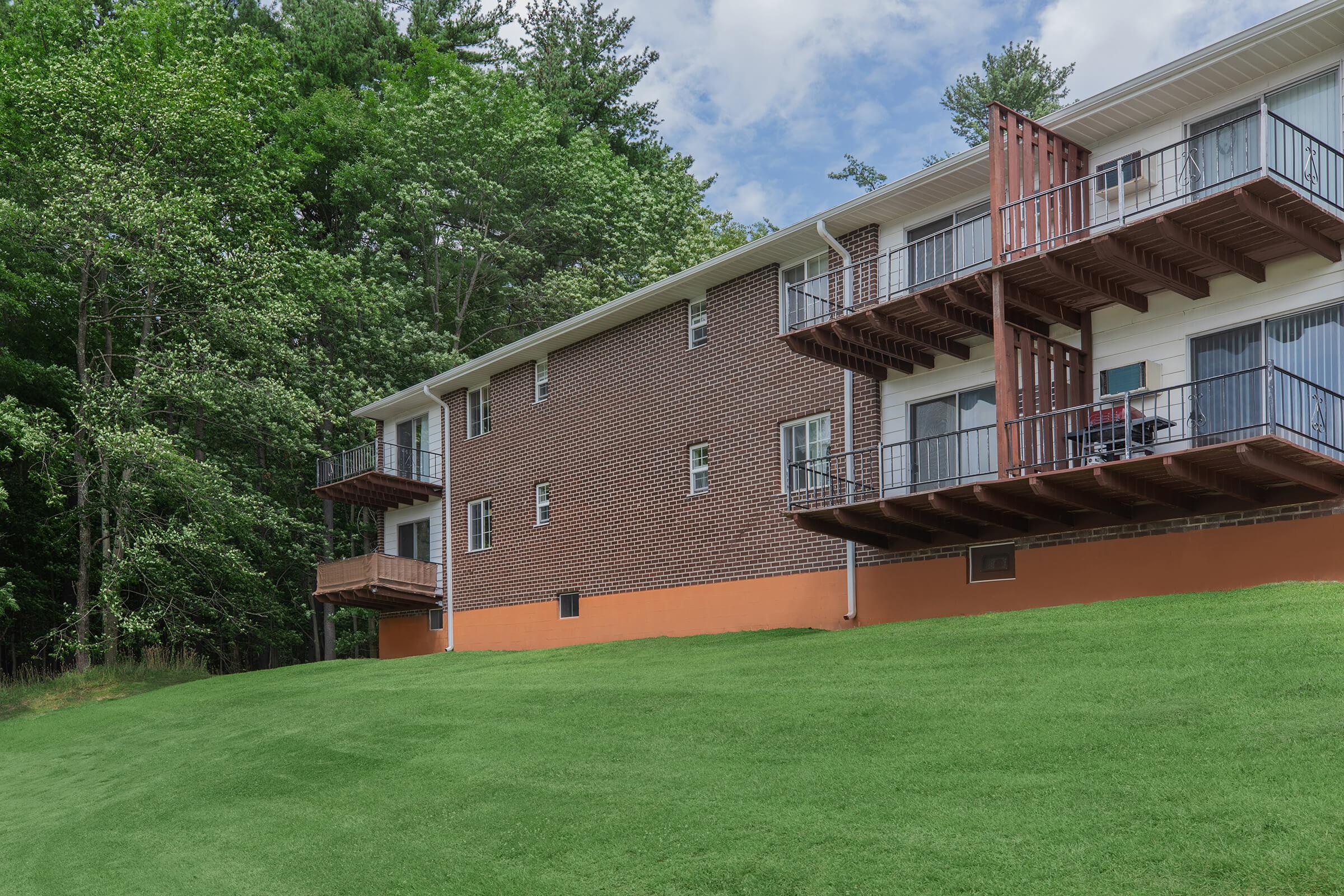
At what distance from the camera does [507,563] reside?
2662cm

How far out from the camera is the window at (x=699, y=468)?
70.7 ft

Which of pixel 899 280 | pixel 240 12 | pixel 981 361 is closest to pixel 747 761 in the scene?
pixel 981 361

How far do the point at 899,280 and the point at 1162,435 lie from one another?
508 cm

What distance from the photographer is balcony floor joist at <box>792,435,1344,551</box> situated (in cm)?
1251

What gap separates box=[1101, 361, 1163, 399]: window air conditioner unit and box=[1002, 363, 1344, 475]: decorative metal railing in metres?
0.15

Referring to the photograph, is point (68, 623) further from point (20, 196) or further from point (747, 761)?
point (747, 761)

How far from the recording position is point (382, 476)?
93.9 ft

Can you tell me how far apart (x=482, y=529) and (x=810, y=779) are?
20484 mm

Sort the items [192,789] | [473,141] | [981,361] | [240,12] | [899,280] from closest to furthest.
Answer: [192,789], [981,361], [899,280], [473,141], [240,12]

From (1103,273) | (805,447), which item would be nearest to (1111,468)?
(1103,273)

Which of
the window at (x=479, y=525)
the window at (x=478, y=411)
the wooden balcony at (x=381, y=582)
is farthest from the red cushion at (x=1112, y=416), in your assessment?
the wooden balcony at (x=381, y=582)

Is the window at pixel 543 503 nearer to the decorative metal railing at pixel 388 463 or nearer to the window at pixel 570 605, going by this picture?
the window at pixel 570 605

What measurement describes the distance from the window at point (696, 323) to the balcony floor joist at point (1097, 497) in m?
5.66

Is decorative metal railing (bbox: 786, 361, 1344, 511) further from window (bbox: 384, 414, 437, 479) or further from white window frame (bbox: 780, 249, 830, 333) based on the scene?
window (bbox: 384, 414, 437, 479)
